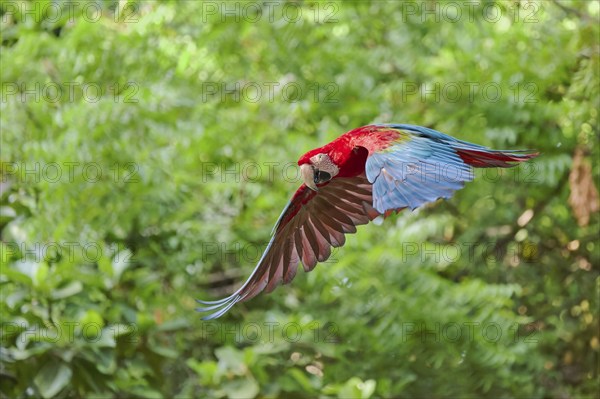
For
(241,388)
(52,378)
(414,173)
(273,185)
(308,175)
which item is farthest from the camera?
(273,185)

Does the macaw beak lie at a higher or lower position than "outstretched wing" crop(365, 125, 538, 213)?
lower

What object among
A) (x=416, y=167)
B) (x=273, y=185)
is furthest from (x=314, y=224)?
(x=273, y=185)

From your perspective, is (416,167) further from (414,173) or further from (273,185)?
(273,185)

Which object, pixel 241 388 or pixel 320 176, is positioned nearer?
pixel 320 176

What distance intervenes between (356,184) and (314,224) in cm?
9

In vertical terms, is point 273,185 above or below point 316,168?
below

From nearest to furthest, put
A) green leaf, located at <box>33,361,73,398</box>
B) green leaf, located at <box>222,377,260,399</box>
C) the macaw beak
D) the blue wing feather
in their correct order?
the blue wing feather → the macaw beak → green leaf, located at <box>33,361,73,398</box> → green leaf, located at <box>222,377,260,399</box>

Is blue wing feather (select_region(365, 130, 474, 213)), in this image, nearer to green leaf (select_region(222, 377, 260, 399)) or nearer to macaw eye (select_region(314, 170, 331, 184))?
macaw eye (select_region(314, 170, 331, 184))

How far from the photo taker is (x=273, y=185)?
269 cm

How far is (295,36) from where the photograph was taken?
2752 mm

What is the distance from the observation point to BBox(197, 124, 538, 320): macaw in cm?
99

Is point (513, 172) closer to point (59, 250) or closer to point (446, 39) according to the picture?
point (446, 39)

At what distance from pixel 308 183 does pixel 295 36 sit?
5.15 ft

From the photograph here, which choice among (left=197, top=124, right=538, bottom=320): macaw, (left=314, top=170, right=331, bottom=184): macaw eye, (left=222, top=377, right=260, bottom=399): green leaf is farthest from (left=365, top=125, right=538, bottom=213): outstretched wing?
(left=222, top=377, right=260, bottom=399): green leaf
